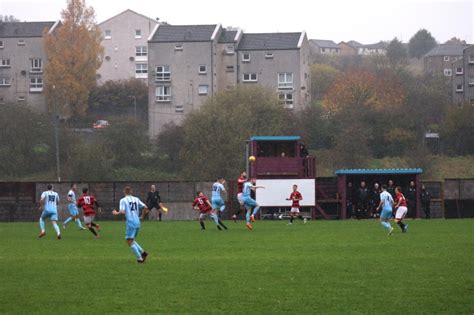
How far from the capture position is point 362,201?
5359cm

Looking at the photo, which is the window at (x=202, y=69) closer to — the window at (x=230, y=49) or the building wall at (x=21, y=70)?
the window at (x=230, y=49)

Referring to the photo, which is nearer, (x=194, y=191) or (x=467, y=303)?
(x=467, y=303)

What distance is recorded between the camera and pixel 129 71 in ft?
422

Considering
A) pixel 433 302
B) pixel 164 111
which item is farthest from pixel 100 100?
pixel 433 302

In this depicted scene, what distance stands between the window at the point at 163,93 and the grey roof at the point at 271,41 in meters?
9.46

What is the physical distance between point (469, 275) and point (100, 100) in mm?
98537

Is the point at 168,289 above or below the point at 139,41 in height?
below

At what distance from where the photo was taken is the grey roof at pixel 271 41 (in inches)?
4222

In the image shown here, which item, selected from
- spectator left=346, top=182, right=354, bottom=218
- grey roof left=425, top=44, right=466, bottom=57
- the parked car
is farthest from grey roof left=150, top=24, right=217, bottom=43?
grey roof left=425, top=44, right=466, bottom=57

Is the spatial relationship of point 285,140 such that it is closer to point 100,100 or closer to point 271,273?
point 271,273

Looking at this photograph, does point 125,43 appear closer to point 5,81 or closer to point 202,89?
point 5,81

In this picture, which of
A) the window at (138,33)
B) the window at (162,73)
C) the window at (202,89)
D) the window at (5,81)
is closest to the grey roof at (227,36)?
the window at (202,89)

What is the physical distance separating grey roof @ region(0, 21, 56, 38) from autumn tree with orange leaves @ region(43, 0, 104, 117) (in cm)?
271

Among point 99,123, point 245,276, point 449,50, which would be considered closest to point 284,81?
point 99,123
